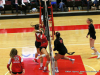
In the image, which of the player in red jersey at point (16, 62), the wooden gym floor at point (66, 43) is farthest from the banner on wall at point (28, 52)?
the player in red jersey at point (16, 62)

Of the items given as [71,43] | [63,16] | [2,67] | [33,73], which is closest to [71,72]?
[33,73]

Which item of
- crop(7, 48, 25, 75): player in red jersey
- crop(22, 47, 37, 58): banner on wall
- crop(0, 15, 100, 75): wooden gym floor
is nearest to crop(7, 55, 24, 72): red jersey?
crop(7, 48, 25, 75): player in red jersey

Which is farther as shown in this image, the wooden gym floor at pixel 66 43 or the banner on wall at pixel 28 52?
the banner on wall at pixel 28 52

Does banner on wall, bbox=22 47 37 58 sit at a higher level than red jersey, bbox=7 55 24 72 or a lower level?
lower

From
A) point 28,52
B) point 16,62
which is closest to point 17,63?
point 16,62

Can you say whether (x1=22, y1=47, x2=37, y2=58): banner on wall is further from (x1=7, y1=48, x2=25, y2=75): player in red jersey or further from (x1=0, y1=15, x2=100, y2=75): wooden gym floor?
(x1=7, y1=48, x2=25, y2=75): player in red jersey

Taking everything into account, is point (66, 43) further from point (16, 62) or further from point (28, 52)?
point (16, 62)

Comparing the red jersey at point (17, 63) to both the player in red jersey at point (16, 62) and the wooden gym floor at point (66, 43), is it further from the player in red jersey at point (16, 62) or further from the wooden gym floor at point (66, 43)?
the wooden gym floor at point (66, 43)

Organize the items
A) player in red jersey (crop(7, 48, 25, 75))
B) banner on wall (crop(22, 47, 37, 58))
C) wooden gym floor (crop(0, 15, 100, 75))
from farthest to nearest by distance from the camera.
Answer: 1. banner on wall (crop(22, 47, 37, 58))
2. wooden gym floor (crop(0, 15, 100, 75))
3. player in red jersey (crop(7, 48, 25, 75))

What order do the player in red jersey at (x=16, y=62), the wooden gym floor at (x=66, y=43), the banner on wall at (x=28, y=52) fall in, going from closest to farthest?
the player in red jersey at (x=16, y=62) → the wooden gym floor at (x=66, y=43) → the banner on wall at (x=28, y=52)

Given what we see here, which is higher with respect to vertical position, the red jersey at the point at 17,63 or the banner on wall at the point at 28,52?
the red jersey at the point at 17,63

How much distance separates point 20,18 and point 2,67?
30.7 feet

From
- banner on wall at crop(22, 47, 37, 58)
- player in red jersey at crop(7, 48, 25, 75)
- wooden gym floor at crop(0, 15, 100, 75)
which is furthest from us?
banner on wall at crop(22, 47, 37, 58)

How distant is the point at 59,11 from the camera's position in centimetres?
1619
